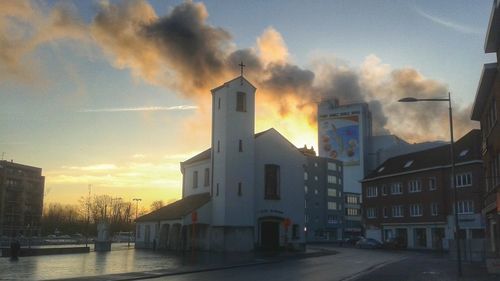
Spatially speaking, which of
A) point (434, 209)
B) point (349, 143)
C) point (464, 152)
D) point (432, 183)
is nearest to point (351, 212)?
point (349, 143)

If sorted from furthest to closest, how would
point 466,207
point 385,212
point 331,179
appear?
1. point 331,179
2. point 385,212
3. point 466,207

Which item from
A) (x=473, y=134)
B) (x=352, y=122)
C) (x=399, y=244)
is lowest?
(x=399, y=244)

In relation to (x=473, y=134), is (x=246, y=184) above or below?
below

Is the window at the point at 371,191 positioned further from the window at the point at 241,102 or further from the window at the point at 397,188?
the window at the point at 241,102

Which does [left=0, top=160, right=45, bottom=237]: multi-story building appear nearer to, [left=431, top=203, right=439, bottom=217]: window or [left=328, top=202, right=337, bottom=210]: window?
[left=328, top=202, right=337, bottom=210]: window

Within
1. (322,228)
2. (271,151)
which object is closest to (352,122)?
(322,228)

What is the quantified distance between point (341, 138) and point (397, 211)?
242 feet

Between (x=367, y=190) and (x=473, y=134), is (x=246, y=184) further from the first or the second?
(x=367, y=190)

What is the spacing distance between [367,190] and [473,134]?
21.6m

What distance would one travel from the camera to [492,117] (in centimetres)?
3178

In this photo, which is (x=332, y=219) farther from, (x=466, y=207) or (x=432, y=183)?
(x=466, y=207)

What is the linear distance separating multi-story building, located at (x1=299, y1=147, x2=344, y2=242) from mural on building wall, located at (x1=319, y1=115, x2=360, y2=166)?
4.81 meters

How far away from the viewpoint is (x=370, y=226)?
80.9 meters

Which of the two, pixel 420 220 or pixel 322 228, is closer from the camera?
pixel 420 220
